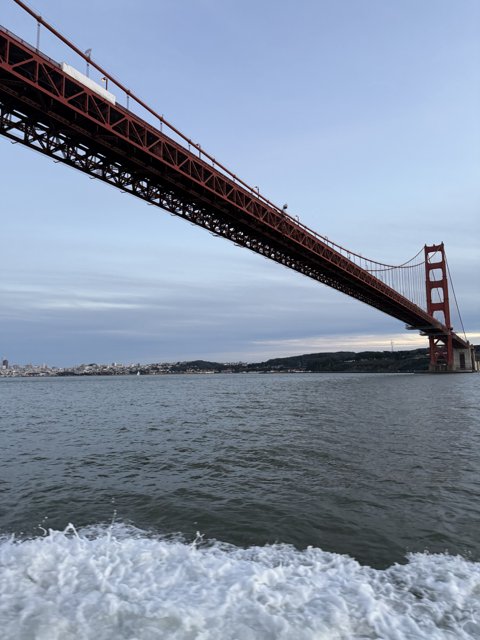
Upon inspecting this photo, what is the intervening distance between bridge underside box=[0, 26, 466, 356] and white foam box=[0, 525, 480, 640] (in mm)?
16399

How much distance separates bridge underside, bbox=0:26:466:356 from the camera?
50.7ft

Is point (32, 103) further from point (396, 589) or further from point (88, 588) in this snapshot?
point (396, 589)

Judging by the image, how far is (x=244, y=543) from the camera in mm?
4719

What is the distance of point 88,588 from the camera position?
3.69 meters

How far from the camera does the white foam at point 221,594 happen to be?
3045 mm

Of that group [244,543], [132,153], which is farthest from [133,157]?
[244,543]

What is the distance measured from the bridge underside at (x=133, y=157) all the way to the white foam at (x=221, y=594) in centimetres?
1640

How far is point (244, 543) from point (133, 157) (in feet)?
70.0

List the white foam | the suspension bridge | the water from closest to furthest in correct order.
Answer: the white foam, the water, the suspension bridge

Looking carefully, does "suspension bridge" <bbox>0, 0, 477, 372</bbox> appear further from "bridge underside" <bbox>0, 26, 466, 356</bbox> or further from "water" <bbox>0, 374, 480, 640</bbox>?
"water" <bbox>0, 374, 480, 640</bbox>

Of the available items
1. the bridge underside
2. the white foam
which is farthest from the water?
the bridge underside

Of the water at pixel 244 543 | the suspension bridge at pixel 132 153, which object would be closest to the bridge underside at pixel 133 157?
the suspension bridge at pixel 132 153

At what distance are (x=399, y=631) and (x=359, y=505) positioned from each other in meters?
2.93

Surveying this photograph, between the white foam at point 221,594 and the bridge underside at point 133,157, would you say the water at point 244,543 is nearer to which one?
the white foam at point 221,594
